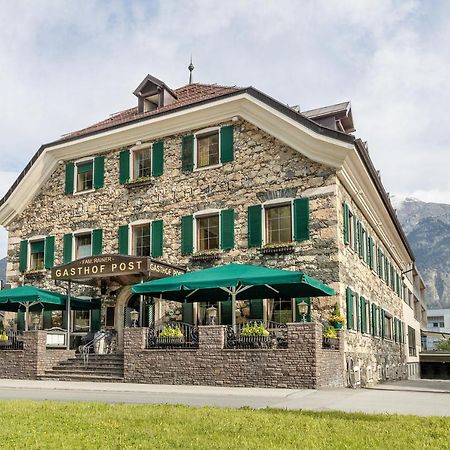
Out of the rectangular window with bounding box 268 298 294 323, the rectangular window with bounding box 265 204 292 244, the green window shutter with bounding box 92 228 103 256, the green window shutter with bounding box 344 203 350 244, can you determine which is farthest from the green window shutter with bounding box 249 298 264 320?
the green window shutter with bounding box 92 228 103 256

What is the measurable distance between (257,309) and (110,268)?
177 inches

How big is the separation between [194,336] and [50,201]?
34.8ft

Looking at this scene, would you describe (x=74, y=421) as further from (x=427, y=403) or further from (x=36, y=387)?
(x=36, y=387)

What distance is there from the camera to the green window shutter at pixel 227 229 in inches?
763

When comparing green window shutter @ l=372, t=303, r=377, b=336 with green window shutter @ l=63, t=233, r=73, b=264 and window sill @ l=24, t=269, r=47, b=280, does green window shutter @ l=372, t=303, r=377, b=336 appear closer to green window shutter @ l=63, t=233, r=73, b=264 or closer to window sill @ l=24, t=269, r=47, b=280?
green window shutter @ l=63, t=233, r=73, b=264

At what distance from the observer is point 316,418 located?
8188 mm

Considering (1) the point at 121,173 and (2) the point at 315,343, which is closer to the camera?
(2) the point at 315,343

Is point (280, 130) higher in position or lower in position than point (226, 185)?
higher

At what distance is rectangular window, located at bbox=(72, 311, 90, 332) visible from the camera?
71.9ft

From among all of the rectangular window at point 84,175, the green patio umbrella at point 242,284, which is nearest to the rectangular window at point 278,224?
the green patio umbrella at point 242,284

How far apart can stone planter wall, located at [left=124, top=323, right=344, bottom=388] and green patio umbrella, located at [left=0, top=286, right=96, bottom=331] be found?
4361mm

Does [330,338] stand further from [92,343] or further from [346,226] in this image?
[92,343]

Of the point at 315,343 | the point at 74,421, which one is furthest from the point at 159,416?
the point at 315,343

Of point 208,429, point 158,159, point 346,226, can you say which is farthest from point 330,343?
point 208,429
